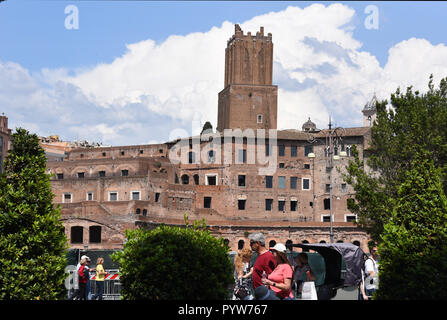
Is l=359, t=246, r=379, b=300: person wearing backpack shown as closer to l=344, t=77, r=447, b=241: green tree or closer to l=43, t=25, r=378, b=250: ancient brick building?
l=344, t=77, r=447, b=241: green tree

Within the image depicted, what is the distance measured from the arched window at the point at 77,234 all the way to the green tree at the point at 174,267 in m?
42.3

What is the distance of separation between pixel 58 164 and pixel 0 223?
5601cm

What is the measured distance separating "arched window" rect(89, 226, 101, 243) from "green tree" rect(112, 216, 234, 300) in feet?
136

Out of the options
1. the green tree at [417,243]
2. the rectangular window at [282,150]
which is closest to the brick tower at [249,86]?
the rectangular window at [282,150]

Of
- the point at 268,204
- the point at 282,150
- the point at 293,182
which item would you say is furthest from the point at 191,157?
the point at 293,182

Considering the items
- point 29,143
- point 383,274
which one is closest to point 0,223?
point 29,143

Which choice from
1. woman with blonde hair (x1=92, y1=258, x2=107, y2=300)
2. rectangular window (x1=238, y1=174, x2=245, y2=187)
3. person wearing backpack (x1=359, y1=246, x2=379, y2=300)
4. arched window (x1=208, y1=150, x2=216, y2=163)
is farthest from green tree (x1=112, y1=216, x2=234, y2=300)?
arched window (x1=208, y1=150, x2=216, y2=163)

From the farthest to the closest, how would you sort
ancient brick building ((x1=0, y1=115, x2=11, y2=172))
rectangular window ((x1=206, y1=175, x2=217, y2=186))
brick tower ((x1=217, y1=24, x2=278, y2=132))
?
brick tower ((x1=217, y1=24, x2=278, y2=132)), ancient brick building ((x1=0, y1=115, x2=11, y2=172)), rectangular window ((x1=206, y1=175, x2=217, y2=186))

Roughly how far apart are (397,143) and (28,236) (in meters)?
25.2

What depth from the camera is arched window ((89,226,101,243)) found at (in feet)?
164

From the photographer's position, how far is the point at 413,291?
916cm

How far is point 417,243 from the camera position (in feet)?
30.8

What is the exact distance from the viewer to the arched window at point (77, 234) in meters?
50.5
